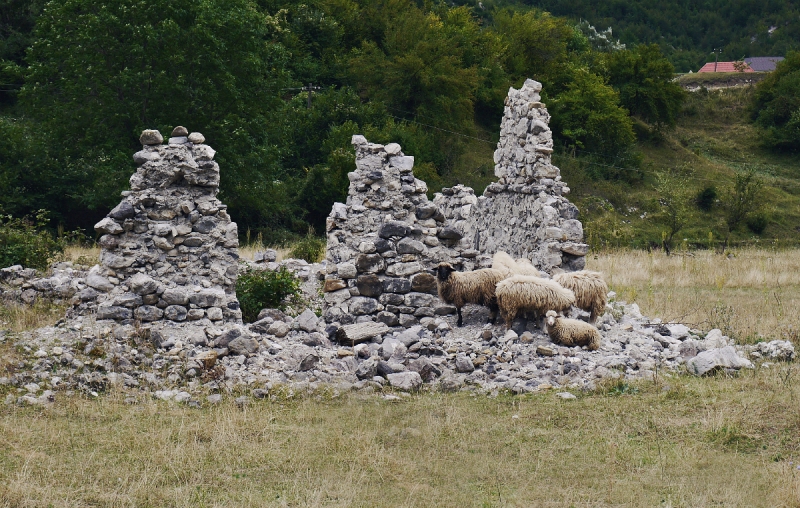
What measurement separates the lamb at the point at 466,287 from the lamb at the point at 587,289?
3.47 ft

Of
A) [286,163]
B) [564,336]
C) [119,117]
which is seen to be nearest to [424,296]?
[564,336]

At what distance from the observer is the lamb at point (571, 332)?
12711 millimetres

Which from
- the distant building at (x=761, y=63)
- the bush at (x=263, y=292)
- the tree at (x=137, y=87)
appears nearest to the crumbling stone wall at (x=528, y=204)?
the bush at (x=263, y=292)

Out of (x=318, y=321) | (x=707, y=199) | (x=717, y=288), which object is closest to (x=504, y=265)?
(x=318, y=321)

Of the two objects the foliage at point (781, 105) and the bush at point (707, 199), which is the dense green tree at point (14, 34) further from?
the foliage at point (781, 105)

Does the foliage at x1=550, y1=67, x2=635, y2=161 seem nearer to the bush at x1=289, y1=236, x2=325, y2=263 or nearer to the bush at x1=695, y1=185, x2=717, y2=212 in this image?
the bush at x1=695, y1=185, x2=717, y2=212

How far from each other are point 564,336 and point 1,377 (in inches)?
291

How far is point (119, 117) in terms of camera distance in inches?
1144

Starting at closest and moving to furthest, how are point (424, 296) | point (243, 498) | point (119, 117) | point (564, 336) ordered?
point (243, 498) < point (564, 336) < point (424, 296) < point (119, 117)

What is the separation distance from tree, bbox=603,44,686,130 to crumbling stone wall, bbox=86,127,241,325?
5033 centimetres

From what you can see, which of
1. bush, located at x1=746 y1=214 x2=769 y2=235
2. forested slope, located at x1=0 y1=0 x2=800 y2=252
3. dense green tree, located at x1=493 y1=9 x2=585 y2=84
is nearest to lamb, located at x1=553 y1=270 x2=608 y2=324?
forested slope, located at x1=0 y1=0 x2=800 y2=252

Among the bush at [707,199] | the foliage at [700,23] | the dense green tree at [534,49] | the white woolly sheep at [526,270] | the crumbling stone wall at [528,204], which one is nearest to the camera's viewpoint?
the white woolly sheep at [526,270]

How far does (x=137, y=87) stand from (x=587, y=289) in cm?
2019

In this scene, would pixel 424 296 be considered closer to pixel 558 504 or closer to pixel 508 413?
pixel 508 413
